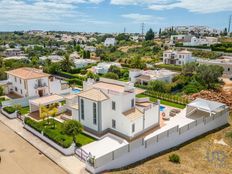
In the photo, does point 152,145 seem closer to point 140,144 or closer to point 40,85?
point 140,144

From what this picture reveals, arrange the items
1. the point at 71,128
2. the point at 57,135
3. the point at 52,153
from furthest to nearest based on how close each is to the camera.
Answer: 1. the point at 57,135
2. the point at 71,128
3. the point at 52,153

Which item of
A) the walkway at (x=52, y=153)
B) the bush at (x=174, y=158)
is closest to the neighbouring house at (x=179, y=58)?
the bush at (x=174, y=158)

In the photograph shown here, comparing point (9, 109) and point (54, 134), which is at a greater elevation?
point (9, 109)

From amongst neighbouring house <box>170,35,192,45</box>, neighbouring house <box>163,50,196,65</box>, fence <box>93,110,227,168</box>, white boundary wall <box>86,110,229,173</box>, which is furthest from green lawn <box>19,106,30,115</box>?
neighbouring house <box>170,35,192,45</box>

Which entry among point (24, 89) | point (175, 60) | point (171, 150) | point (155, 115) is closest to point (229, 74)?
point (175, 60)

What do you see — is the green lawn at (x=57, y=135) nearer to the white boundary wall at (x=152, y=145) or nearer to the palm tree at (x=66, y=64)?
the white boundary wall at (x=152, y=145)

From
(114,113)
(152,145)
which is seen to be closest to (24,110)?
(114,113)

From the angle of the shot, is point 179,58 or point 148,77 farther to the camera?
point 179,58
